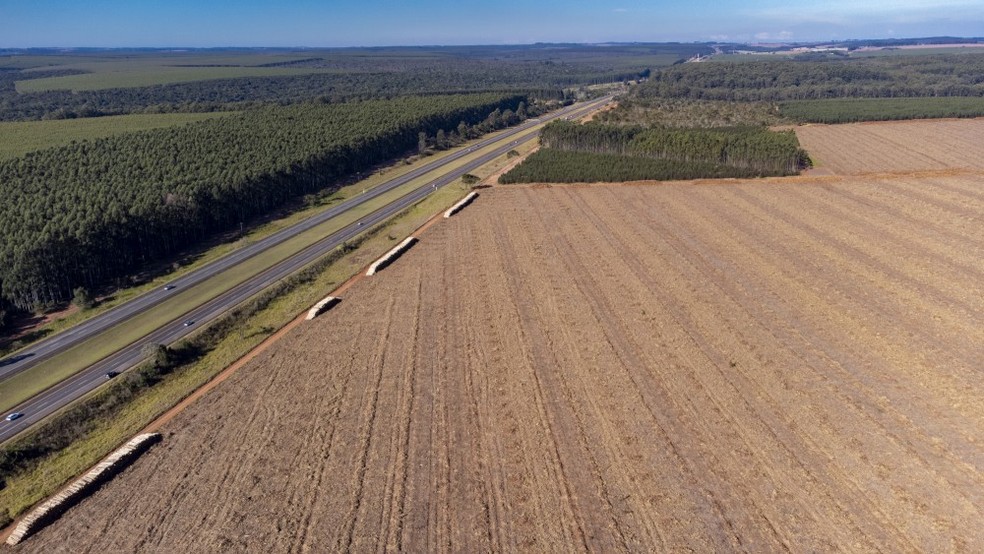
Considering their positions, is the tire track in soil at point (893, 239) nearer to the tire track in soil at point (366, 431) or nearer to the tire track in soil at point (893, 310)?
the tire track in soil at point (893, 310)

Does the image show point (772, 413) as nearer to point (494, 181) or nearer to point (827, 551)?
point (827, 551)

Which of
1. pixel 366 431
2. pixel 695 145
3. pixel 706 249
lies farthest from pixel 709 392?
pixel 695 145

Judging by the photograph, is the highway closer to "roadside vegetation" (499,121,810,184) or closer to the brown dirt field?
the brown dirt field

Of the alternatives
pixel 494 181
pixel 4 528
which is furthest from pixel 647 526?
pixel 494 181

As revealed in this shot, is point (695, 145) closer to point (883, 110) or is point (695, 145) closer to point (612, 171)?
point (612, 171)

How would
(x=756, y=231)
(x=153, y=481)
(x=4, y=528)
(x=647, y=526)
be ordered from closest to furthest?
(x=647, y=526) → (x=4, y=528) → (x=153, y=481) → (x=756, y=231)

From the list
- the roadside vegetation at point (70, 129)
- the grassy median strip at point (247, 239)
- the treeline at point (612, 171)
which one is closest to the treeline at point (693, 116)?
the grassy median strip at point (247, 239)
